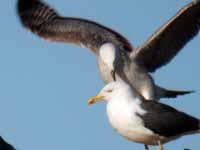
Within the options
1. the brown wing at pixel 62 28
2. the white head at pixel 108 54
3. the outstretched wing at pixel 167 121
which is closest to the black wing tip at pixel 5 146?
the outstretched wing at pixel 167 121

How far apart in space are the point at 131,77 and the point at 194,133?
5.41 m

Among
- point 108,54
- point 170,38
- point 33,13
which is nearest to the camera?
point 108,54

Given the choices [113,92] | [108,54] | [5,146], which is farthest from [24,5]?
[5,146]

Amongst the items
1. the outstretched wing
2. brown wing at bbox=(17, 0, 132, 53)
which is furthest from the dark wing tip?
the outstretched wing

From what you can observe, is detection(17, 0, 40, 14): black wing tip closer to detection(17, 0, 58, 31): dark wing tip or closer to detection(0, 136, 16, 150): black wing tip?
detection(17, 0, 58, 31): dark wing tip

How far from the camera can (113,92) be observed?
45.9ft

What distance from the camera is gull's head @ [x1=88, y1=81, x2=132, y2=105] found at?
13.9m

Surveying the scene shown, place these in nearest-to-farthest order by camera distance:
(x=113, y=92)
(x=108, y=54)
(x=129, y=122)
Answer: (x=129, y=122)
(x=113, y=92)
(x=108, y=54)

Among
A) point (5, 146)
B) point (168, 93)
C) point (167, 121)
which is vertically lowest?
point (5, 146)

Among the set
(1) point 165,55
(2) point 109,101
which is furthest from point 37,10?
(2) point 109,101

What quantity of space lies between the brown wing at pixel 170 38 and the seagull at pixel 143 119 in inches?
240

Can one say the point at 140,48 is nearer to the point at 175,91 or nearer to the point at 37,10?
the point at 175,91

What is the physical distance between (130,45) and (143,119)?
279 inches

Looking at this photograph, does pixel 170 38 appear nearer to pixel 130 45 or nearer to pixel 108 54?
pixel 130 45
